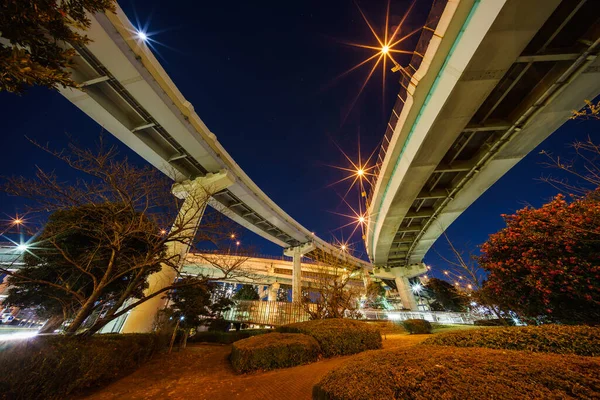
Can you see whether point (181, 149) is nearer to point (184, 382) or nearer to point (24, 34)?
point (24, 34)

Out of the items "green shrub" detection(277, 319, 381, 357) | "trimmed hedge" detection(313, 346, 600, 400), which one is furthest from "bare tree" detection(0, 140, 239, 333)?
"trimmed hedge" detection(313, 346, 600, 400)

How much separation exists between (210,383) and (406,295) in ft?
104

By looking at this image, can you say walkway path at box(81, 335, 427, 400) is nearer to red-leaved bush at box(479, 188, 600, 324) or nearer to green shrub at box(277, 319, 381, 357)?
green shrub at box(277, 319, 381, 357)

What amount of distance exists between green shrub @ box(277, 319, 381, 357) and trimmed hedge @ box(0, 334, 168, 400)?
5.44 metres

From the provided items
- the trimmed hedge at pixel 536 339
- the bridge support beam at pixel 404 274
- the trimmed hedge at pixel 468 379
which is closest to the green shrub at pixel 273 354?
the trimmed hedge at pixel 468 379

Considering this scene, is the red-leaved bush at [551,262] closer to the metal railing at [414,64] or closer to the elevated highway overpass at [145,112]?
the metal railing at [414,64]

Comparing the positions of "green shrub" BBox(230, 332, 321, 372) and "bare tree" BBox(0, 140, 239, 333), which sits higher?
"bare tree" BBox(0, 140, 239, 333)

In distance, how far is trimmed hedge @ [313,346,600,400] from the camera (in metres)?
1.87

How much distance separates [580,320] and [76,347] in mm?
13310

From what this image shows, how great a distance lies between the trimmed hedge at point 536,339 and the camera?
11.3ft

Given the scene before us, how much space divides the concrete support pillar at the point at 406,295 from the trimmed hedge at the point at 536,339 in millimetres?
29128

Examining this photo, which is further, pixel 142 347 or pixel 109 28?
pixel 109 28

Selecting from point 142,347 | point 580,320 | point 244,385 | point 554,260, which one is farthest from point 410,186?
point 142,347

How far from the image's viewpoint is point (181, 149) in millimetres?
12234
